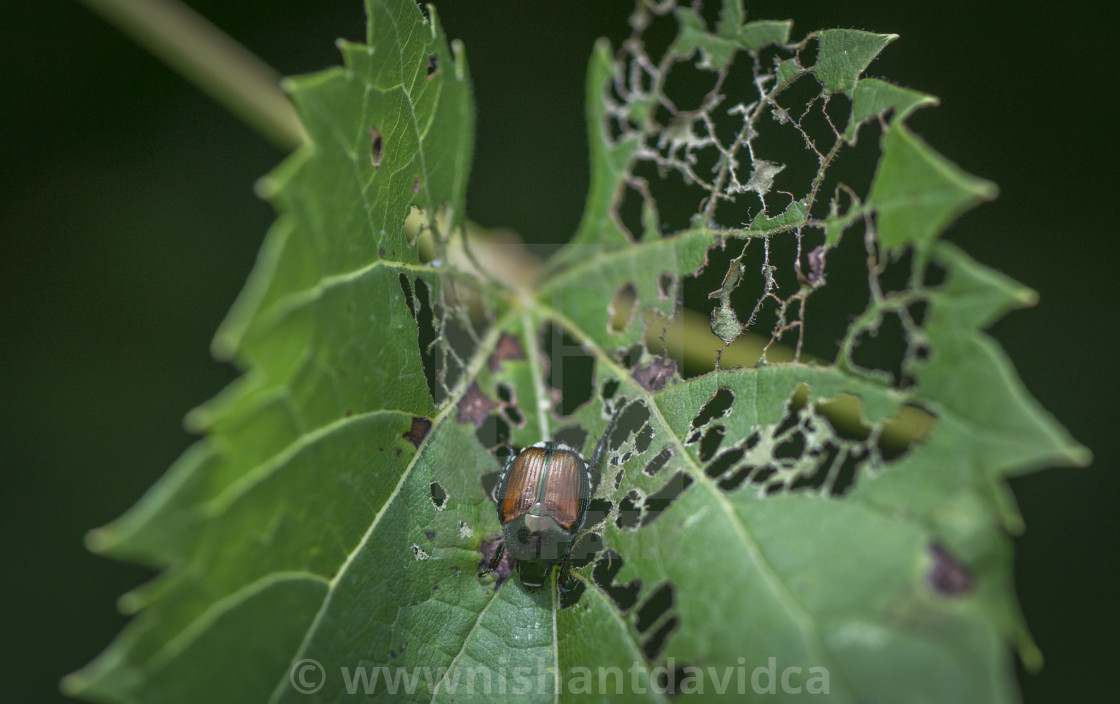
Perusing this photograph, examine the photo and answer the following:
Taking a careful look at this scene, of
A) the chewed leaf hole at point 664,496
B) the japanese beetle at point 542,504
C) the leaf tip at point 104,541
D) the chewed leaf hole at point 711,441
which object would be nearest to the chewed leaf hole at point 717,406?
the chewed leaf hole at point 711,441

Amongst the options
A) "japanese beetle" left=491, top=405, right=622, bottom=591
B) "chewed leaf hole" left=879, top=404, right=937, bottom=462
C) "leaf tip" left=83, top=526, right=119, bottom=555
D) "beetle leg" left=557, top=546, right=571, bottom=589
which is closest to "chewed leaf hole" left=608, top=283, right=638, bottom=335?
"japanese beetle" left=491, top=405, right=622, bottom=591

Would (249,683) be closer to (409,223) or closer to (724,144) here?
(409,223)

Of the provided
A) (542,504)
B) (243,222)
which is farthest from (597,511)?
(243,222)

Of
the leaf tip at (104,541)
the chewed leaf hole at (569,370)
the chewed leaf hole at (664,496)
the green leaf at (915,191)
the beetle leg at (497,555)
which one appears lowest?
the beetle leg at (497,555)

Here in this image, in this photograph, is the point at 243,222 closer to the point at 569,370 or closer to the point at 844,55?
the point at 569,370

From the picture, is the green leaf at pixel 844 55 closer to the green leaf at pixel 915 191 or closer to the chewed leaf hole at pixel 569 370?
the green leaf at pixel 915 191

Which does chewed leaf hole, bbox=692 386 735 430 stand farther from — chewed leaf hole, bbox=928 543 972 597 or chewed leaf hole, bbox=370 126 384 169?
chewed leaf hole, bbox=370 126 384 169

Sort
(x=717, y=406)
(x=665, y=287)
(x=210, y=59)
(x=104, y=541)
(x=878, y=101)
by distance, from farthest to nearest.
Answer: (x=210, y=59) → (x=665, y=287) → (x=717, y=406) → (x=878, y=101) → (x=104, y=541)
